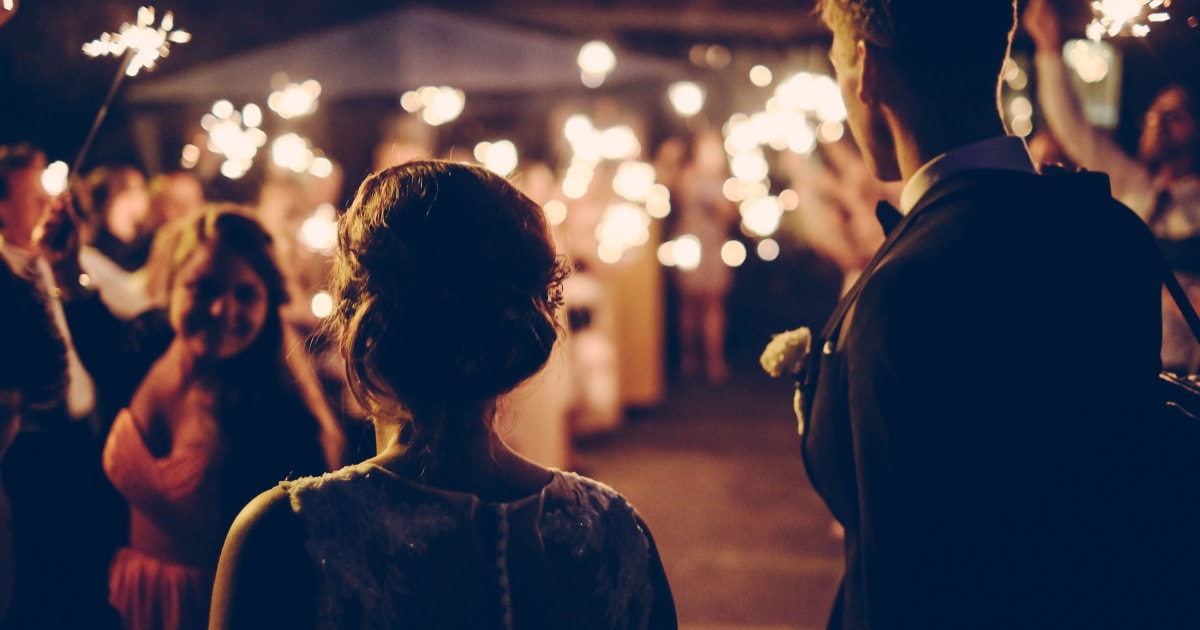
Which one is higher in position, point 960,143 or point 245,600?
point 960,143

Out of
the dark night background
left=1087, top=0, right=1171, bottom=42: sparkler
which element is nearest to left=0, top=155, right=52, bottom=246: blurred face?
the dark night background

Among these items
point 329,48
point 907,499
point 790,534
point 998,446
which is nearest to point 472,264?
point 907,499

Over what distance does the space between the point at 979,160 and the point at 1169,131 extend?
2458 mm

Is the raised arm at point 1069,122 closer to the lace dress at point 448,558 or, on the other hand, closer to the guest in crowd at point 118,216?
the lace dress at point 448,558

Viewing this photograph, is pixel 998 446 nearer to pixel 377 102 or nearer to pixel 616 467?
pixel 616 467

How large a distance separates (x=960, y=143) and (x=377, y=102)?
760cm

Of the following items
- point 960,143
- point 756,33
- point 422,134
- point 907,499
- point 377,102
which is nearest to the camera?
point 907,499

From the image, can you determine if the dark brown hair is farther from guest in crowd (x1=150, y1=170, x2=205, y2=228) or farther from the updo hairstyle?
guest in crowd (x1=150, y1=170, x2=205, y2=228)

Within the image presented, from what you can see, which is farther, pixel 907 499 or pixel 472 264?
pixel 907 499

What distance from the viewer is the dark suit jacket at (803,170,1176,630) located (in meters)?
1.54

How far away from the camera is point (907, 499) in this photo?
5.06 ft

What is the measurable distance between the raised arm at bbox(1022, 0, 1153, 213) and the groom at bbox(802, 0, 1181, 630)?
1587 mm

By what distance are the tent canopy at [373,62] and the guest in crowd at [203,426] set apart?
12.4 ft

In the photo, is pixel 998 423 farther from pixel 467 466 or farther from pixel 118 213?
pixel 118 213
